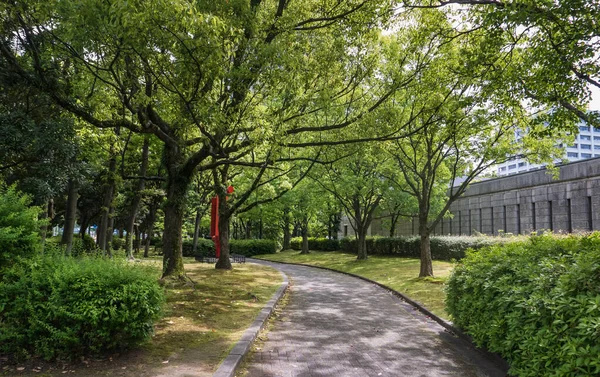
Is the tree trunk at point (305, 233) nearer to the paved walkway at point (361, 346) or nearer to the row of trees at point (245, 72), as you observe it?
the row of trees at point (245, 72)

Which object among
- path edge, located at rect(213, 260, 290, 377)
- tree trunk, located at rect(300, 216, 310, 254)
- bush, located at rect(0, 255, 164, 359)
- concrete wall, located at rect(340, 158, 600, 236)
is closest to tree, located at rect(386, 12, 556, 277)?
concrete wall, located at rect(340, 158, 600, 236)

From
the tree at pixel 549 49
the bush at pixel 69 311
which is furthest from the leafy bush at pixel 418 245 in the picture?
the bush at pixel 69 311

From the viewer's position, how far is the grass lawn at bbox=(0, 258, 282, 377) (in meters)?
4.86

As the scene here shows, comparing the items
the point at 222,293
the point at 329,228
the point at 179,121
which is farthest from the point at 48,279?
the point at 329,228

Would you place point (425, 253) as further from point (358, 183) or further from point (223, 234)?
point (223, 234)

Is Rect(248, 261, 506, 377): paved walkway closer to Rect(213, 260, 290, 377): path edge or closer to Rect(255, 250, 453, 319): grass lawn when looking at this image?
Rect(213, 260, 290, 377): path edge

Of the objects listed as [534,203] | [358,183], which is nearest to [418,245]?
[358,183]

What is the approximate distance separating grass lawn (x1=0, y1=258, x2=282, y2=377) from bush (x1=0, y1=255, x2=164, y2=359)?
0.21m

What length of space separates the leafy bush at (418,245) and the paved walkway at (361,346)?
9.85 metres

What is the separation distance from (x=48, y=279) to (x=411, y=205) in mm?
26264

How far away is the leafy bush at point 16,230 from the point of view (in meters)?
5.29

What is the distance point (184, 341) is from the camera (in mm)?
6508

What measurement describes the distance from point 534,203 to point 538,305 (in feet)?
63.2

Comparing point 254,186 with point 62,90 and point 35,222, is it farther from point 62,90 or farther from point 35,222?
point 35,222
